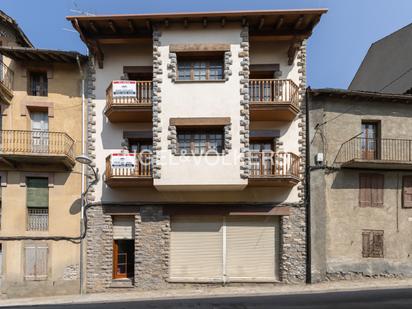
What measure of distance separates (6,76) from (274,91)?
11.7 m

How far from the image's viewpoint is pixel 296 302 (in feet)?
36.7

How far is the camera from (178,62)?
1545 centimetres

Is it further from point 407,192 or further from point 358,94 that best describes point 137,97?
point 407,192

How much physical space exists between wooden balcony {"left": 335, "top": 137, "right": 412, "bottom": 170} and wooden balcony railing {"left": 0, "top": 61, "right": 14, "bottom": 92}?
14.8 m

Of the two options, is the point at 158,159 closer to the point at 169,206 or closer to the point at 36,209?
the point at 169,206

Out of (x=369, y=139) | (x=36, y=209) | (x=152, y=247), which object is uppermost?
(x=369, y=139)

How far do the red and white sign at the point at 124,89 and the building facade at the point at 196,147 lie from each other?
4 centimetres

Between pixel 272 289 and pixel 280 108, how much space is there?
7.28 m

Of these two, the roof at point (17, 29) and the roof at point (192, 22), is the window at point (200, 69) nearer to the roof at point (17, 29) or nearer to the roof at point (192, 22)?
the roof at point (192, 22)

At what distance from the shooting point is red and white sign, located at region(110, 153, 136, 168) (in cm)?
1477

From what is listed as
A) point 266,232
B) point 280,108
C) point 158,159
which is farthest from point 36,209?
point 280,108

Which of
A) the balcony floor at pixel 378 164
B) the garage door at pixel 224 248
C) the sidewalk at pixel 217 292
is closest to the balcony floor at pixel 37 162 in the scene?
the garage door at pixel 224 248

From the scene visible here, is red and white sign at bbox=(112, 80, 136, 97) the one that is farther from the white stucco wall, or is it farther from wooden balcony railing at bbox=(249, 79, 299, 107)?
wooden balcony railing at bbox=(249, 79, 299, 107)

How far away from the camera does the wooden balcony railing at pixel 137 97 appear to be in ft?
49.2
